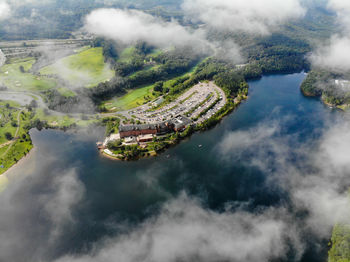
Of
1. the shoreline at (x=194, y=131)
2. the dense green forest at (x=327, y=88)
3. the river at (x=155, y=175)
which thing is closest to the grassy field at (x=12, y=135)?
the river at (x=155, y=175)

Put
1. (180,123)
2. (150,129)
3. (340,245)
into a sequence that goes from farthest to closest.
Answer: (180,123)
(150,129)
(340,245)

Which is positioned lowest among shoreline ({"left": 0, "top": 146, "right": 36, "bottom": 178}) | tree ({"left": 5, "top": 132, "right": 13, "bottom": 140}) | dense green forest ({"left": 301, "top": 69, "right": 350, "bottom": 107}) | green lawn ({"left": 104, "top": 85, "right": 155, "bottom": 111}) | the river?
shoreline ({"left": 0, "top": 146, "right": 36, "bottom": 178})

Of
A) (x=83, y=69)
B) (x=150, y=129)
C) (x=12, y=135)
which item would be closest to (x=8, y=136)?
(x=12, y=135)

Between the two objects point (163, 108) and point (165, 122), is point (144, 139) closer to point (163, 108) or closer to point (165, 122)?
point (165, 122)

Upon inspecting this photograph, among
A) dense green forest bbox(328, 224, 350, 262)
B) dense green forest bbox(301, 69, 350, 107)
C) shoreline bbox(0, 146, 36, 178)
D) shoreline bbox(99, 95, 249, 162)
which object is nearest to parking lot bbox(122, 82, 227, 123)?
shoreline bbox(99, 95, 249, 162)

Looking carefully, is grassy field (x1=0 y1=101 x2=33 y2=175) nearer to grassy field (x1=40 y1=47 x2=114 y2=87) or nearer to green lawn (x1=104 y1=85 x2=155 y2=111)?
grassy field (x1=40 y1=47 x2=114 y2=87)

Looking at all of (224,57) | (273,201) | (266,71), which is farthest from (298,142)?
(224,57)

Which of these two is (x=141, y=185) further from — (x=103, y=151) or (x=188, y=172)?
(x=103, y=151)
